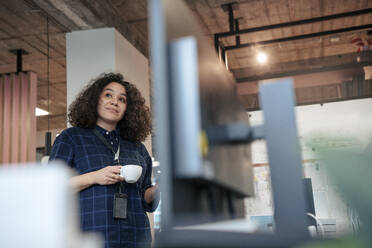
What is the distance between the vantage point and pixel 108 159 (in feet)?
5.75

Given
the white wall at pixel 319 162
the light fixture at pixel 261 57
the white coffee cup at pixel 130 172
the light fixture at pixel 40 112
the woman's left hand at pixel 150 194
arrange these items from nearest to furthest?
the white wall at pixel 319 162 → the white coffee cup at pixel 130 172 → the woman's left hand at pixel 150 194 → the light fixture at pixel 261 57 → the light fixture at pixel 40 112

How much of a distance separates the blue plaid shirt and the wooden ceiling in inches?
66.4

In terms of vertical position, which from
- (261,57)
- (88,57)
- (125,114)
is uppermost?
(261,57)

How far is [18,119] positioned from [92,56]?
3.45ft

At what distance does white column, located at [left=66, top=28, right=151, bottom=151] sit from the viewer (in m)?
3.87

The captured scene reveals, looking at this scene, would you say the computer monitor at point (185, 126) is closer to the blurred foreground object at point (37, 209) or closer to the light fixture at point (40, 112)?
the blurred foreground object at point (37, 209)

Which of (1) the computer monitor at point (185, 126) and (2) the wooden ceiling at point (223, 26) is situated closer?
(1) the computer monitor at point (185, 126)

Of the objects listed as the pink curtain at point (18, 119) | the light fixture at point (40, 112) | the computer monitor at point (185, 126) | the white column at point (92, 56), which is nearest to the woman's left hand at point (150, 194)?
the computer monitor at point (185, 126)

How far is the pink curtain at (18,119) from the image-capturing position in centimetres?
433

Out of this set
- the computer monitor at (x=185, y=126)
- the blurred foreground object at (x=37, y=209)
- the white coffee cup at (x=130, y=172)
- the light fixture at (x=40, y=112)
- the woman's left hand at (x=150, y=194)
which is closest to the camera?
the blurred foreground object at (x=37, y=209)

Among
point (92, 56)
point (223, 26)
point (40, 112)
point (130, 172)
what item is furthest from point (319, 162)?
point (40, 112)

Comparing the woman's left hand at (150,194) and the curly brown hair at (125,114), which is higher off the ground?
the curly brown hair at (125,114)

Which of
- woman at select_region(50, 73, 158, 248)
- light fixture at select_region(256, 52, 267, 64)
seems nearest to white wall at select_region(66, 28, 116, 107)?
light fixture at select_region(256, 52, 267, 64)

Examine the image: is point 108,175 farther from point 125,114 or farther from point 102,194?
point 125,114
